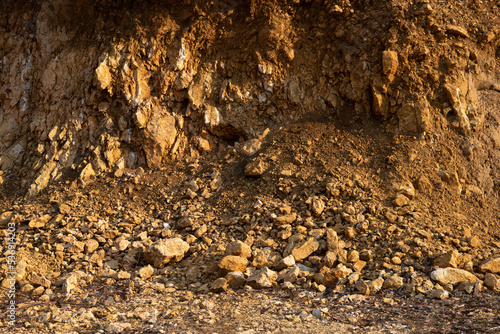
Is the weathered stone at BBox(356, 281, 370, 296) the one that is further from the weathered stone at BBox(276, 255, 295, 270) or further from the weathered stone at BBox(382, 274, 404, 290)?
the weathered stone at BBox(276, 255, 295, 270)

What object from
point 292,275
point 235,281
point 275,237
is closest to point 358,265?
point 292,275

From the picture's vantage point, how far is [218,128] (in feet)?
25.1

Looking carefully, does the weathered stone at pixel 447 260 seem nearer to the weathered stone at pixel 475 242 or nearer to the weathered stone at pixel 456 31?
the weathered stone at pixel 475 242

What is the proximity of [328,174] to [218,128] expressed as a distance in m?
2.61

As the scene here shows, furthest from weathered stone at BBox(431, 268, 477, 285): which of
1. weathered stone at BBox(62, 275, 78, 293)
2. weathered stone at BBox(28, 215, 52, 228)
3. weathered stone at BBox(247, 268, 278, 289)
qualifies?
weathered stone at BBox(28, 215, 52, 228)

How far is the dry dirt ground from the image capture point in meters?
3.85

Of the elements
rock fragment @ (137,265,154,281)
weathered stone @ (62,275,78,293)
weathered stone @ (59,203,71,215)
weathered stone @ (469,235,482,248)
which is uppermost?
weathered stone @ (469,235,482,248)

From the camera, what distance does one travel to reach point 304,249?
5020 millimetres

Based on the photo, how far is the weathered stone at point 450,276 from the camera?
174 inches

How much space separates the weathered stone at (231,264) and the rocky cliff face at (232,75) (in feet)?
10.8

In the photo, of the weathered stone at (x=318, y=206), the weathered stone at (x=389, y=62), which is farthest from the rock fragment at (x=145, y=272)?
the weathered stone at (x=389, y=62)

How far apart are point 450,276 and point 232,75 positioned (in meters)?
5.45

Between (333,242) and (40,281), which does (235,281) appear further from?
(40,281)

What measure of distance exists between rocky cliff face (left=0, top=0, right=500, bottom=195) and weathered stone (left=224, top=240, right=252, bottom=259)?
3.04m
